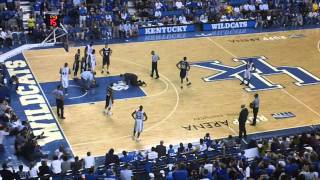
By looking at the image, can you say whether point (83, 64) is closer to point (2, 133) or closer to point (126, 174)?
point (2, 133)

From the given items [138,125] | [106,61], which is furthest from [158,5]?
[138,125]

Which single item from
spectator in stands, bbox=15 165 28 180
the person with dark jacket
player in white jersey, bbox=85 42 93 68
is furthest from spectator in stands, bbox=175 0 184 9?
spectator in stands, bbox=15 165 28 180

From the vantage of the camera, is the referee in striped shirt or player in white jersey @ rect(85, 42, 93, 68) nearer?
player in white jersey @ rect(85, 42, 93, 68)

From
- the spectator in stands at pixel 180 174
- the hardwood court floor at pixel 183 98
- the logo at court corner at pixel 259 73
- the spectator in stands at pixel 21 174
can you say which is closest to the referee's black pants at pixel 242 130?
the hardwood court floor at pixel 183 98

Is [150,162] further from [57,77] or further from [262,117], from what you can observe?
[57,77]

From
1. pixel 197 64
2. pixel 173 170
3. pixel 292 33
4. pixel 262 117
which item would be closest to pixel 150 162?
pixel 173 170

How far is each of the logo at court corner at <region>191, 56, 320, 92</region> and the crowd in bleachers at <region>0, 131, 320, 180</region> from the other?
7.66 meters

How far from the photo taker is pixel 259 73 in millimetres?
30547

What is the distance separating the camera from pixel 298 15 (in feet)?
131

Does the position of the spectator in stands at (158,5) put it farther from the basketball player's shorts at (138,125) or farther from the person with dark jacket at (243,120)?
the basketball player's shorts at (138,125)

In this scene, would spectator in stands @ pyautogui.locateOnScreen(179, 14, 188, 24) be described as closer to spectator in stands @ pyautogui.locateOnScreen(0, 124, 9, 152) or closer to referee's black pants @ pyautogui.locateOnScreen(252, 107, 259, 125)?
referee's black pants @ pyautogui.locateOnScreen(252, 107, 259, 125)

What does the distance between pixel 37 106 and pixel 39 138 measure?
2985 millimetres

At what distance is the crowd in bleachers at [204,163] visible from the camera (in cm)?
1756

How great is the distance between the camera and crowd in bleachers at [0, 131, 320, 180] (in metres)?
17.6
